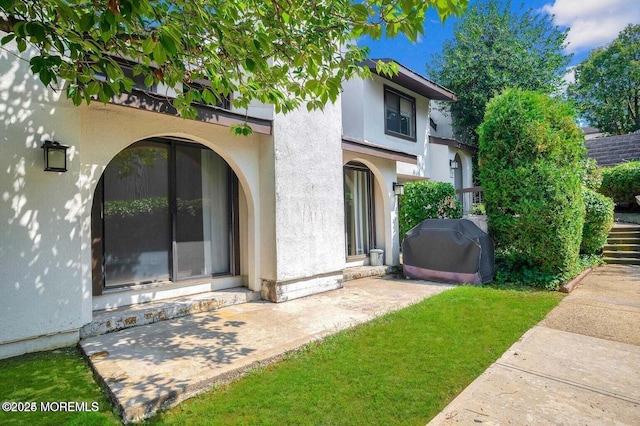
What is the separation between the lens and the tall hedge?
7309 mm

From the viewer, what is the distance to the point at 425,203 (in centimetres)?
970

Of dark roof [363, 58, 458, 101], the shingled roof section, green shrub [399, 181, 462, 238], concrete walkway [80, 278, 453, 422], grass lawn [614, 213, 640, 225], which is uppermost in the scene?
dark roof [363, 58, 458, 101]

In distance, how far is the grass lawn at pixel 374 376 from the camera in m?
2.93

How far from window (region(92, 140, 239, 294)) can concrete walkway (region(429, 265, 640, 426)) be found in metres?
5.03

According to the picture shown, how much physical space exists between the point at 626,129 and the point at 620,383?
3545 centimetres

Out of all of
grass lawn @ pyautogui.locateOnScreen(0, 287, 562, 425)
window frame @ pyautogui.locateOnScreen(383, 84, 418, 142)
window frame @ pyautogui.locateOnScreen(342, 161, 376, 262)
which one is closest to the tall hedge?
grass lawn @ pyautogui.locateOnScreen(0, 287, 562, 425)

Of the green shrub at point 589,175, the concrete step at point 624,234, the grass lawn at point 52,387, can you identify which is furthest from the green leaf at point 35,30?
the concrete step at point 624,234

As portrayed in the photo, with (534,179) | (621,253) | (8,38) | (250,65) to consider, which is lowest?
(621,253)

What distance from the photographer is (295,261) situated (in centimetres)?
673

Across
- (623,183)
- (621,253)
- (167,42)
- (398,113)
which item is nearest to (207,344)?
(167,42)

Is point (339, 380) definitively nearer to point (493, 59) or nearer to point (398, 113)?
point (398, 113)

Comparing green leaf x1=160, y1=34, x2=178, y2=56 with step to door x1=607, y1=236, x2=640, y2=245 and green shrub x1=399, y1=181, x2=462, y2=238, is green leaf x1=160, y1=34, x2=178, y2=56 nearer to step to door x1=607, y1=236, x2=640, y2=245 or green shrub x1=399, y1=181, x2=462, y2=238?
green shrub x1=399, y1=181, x2=462, y2=238

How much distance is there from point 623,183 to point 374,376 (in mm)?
16510

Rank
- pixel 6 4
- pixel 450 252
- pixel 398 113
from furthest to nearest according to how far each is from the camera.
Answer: pixel 398 113, pixel 450 252, pixel 6 4
